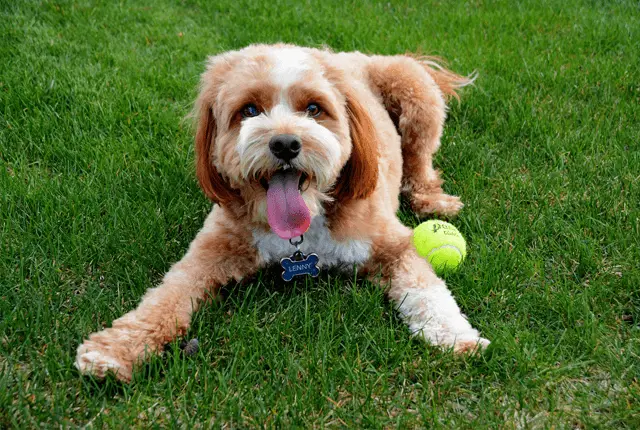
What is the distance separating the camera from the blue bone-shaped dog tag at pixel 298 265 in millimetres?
3072

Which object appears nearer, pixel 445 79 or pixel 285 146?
pixel 285 146

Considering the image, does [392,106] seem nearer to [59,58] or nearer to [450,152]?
[450,152]

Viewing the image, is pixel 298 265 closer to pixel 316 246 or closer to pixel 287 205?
pixel 316 246

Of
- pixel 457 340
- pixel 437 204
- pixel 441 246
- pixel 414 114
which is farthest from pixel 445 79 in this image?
pixel 457 340

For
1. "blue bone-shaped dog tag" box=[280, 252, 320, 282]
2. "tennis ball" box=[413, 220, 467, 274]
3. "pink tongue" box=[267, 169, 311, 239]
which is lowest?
"tennis ball" box=[413, 220, 467, 274]

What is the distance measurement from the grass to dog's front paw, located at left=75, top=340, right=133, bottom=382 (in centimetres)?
4

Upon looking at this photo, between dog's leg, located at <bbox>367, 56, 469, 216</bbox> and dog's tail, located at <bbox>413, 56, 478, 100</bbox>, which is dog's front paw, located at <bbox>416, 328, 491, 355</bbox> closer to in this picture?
dog's leg, located at <bbox>367, 56, 469, 216</bbox>

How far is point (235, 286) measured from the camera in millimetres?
3146

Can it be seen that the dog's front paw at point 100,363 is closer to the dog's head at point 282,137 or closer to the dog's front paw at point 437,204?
the dog's head at point 282,137

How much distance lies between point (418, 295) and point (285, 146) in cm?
96

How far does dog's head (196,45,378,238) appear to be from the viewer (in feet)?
9.06

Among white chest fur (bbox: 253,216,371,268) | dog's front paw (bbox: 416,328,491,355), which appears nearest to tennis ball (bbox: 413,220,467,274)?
white chest fur (bbox: 253,216,371,268)

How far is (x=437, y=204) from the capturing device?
3971 millimetres

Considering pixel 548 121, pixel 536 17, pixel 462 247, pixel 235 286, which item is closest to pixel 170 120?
pixel 235 286
